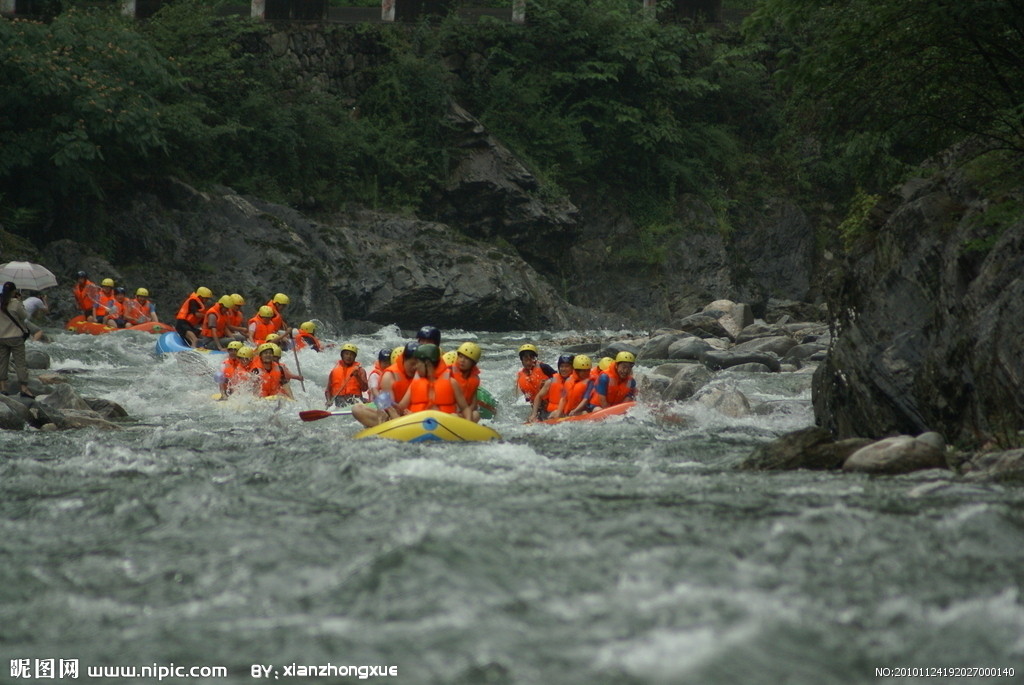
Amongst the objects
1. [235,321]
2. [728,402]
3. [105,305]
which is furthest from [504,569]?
[105,305]

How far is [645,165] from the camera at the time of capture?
32.4 metres

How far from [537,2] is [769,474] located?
26.6 metres

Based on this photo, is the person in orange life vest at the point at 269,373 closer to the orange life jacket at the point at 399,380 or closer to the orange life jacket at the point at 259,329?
the orange life jacket at the point at 399,380

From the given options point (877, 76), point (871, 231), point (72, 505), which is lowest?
point (72, 505)

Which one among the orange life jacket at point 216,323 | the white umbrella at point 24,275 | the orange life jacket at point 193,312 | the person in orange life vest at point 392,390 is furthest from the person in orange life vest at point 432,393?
the orange life jacket at point 193,312

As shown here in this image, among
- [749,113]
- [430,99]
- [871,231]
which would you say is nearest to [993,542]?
[871,231]

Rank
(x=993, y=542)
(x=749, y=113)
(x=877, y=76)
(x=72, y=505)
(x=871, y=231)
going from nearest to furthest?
(x=993, y=542), (x=72, y=505), (x=877, y=76), (x=871, y=231), (x=749, y=113)

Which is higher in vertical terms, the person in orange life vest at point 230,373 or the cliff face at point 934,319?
the cliff face at point 934,319

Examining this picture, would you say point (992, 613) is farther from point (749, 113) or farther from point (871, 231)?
point (749, 113)

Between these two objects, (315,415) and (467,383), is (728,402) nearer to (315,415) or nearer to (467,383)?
(467,383)

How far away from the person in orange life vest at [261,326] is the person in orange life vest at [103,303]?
12.8ft

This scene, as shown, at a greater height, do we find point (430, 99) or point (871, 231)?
point (430, 99)

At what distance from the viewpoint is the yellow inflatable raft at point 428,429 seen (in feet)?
31.0

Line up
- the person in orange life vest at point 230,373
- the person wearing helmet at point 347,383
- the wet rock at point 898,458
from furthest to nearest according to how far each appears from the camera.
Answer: the person in orange life vest at point 230,373 < the person wearing helmet at point 347,383 < the wet rock at point 898,458
